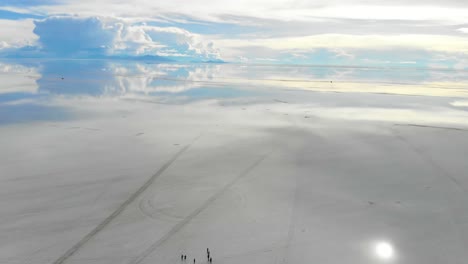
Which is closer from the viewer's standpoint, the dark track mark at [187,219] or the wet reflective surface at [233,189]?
the dark track mark at [187,219]

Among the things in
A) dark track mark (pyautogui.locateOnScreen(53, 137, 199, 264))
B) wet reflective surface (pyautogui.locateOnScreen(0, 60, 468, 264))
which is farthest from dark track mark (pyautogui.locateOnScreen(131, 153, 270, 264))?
dark track mark (pyautogui.locateOnScreen(53, 137, 199, 264))

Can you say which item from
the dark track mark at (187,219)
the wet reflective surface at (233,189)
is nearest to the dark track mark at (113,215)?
the wet reflective surface at (233,189)

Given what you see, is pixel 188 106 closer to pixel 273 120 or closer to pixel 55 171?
pixel 273 120

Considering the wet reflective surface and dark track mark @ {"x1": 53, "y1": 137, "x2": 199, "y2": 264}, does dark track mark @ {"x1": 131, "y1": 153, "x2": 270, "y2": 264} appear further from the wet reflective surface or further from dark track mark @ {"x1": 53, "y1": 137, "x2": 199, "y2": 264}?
dark track mark @ {"x1": 53, "y1": 137, "x2": 199, "y2": 264}

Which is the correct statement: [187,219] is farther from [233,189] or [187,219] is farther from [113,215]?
[233,189]

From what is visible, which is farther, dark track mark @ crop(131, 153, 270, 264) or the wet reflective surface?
the wet reflective surface

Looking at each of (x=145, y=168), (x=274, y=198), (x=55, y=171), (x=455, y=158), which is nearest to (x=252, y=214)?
(x=274, y=198)

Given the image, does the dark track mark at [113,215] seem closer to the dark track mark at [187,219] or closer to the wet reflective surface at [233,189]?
the wet reflective surface at [233,189]

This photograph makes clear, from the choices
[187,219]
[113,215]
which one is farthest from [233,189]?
[113,215]
